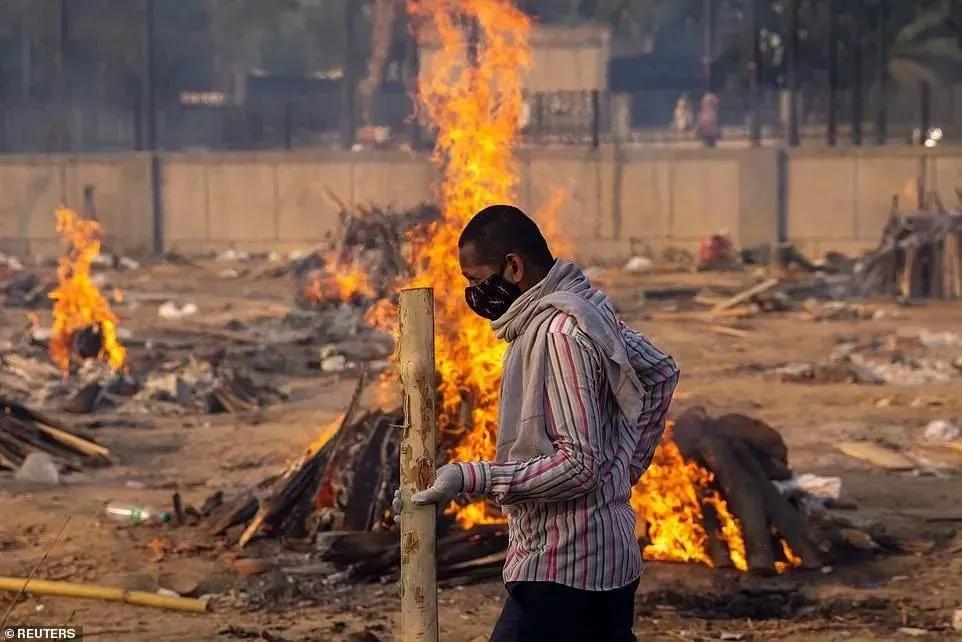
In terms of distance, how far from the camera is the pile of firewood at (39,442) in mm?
10688

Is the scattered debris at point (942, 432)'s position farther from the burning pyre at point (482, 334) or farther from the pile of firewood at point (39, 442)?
the pile of firewood at point (39, 442)

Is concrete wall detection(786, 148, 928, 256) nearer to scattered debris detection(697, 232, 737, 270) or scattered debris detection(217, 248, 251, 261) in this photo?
scattered debris detection(697, 232, 737, 270)

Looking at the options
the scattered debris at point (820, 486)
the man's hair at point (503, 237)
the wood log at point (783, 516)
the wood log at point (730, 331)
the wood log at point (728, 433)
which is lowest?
the wood log at point (730, 331)

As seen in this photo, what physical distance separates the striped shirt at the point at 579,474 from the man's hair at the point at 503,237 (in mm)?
243

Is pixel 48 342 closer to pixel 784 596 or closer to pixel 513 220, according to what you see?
pixel 784 596

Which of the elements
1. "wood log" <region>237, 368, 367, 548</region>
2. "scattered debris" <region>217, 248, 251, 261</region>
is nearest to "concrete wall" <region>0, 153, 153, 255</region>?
"scattered debris" <region>217, 248, 251, 261</region>

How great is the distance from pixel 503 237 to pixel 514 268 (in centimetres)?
9

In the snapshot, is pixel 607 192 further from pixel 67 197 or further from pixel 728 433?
pixel 728 433

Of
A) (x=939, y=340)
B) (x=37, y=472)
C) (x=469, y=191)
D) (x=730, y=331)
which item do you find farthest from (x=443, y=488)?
(x=730, y=331)

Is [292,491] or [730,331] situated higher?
[292,491]

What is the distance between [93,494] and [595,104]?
19.6 meters

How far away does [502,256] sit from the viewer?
3830mm

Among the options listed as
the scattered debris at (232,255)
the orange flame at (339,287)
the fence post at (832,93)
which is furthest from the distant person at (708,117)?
the orange flame at (339,287)

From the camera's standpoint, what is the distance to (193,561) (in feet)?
27.2
